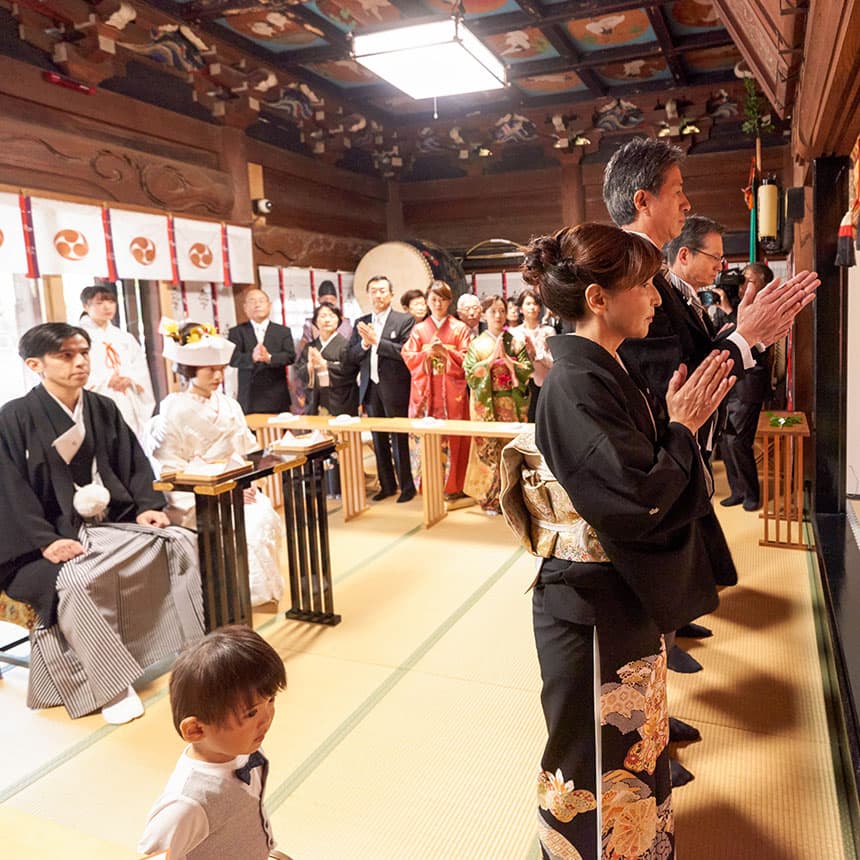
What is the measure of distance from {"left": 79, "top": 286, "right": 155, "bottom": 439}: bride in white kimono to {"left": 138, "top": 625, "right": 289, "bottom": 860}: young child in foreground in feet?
14.5

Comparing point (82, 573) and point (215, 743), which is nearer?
point (215, 743)

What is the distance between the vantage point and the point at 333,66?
287 inches

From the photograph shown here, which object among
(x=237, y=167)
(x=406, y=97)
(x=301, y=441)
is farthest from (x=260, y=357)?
(x=406, y=97)

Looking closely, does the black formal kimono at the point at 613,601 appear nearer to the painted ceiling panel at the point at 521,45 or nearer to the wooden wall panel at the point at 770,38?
the wooden wall panel at the point at 770,38

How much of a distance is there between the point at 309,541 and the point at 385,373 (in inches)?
118

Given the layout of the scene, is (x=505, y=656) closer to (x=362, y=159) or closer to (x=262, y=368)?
(x=262, y=368)

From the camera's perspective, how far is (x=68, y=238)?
5.44 m

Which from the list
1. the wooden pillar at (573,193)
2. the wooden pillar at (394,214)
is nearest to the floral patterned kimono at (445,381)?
the wooden pillar at (573,193)

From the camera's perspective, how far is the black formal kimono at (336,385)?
22.6 ft

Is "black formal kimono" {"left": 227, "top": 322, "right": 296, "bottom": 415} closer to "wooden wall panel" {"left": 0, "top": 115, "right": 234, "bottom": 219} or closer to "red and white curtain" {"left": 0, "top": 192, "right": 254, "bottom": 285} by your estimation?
"red and white curtain" {"left": 0, "top": 192, "right": 254, "bottom": 285}

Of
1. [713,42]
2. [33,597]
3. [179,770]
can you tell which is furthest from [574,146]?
[179,770]

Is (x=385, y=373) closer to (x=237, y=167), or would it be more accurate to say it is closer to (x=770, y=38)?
(x=237, y=167)

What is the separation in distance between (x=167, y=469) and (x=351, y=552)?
5.61ft

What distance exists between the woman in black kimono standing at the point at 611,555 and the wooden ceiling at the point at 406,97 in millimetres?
2411
